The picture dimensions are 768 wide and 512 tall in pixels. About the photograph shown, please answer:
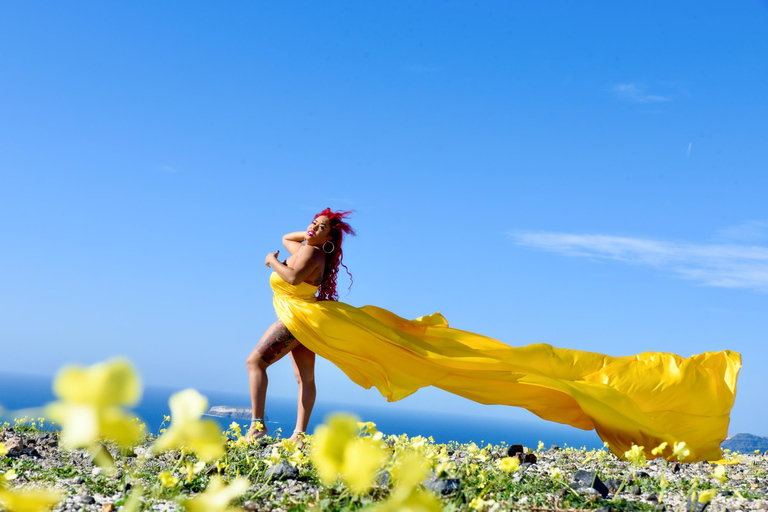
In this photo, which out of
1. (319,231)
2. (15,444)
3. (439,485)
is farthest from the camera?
(319,231)

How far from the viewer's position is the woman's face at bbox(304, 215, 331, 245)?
779 centimetres

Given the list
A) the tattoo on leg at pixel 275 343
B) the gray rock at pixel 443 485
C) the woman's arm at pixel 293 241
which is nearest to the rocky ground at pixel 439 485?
the gray rock at pixel 443 485

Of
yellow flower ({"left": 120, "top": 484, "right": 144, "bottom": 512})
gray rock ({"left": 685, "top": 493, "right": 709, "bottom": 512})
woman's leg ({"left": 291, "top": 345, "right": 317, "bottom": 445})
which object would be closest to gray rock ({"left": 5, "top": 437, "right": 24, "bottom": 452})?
woman's leg ({"left": 291, "top": 345, "right": 317, "bottom": 445})

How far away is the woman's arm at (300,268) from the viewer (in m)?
7.54

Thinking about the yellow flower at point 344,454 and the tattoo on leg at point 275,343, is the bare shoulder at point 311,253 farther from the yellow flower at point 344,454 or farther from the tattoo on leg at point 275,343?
the yellow flower at point 344,454

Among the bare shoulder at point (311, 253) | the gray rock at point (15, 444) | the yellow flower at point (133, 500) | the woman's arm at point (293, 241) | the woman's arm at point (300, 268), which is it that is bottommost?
the gray rock at point (15, 444)

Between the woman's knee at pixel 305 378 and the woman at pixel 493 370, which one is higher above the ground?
the woman at pixel 493 370

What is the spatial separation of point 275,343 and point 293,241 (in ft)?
4.34

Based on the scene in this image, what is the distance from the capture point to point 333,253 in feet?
26.3

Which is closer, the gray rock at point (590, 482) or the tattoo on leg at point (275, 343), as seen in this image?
the gray rock at point (590, 482)

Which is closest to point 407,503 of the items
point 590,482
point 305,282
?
point 590,482

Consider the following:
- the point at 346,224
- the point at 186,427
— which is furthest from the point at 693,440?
the point at 186,427

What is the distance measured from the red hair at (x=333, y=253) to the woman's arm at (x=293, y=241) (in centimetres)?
36

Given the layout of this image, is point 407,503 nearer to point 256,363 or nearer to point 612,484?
point 612,484
